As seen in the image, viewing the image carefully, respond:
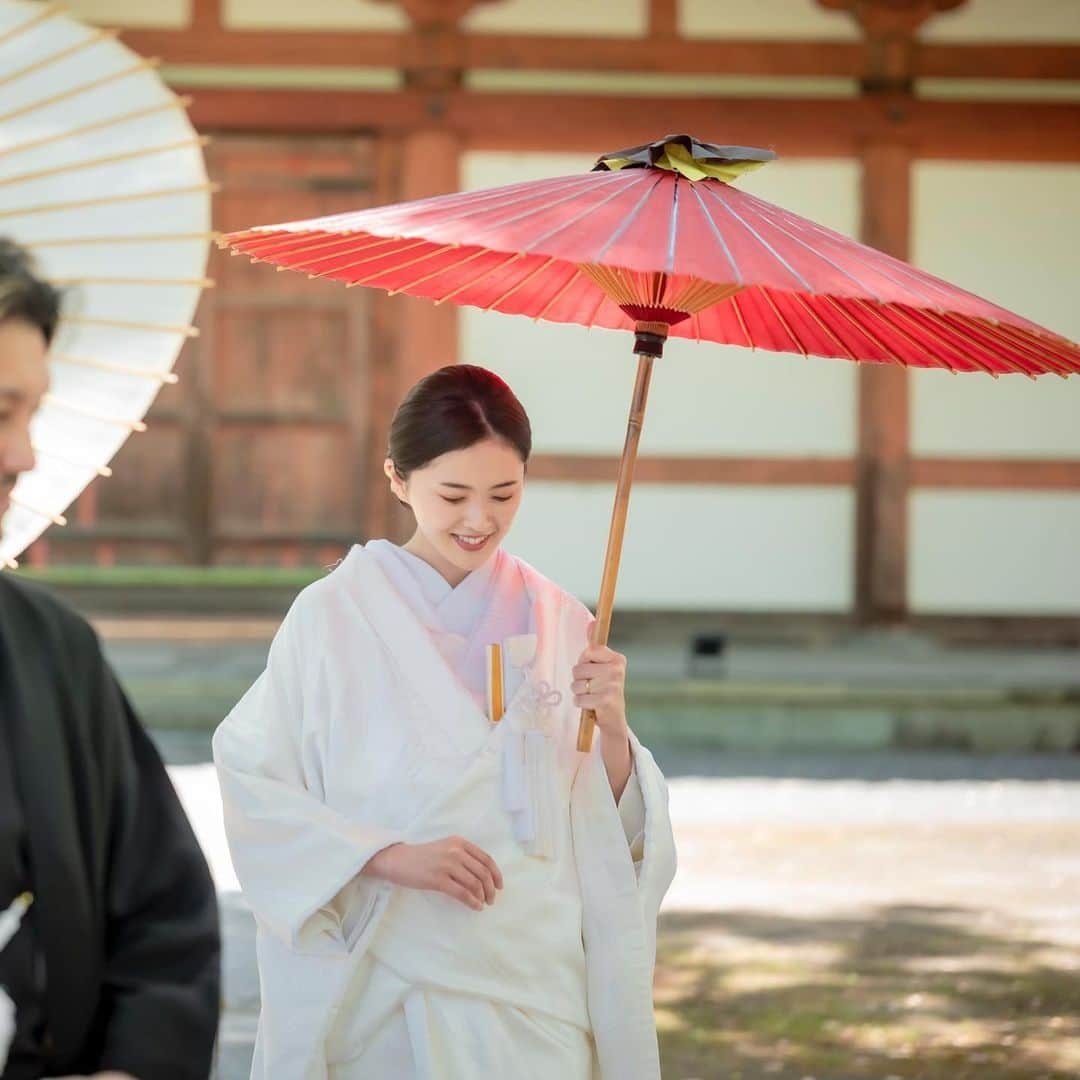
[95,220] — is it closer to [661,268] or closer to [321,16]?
[661,268]

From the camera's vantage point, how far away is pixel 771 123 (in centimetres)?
1158

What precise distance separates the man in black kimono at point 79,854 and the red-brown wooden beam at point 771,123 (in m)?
9.93

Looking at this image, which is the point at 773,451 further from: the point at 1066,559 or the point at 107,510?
the point at 107,510

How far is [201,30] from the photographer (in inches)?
462

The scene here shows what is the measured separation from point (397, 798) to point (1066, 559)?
960cm

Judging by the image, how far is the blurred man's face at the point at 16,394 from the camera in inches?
71.0

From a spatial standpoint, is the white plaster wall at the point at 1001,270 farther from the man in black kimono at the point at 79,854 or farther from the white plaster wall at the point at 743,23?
the man in black kimono at the point at 79,854

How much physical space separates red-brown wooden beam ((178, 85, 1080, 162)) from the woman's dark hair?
8810 millimetres

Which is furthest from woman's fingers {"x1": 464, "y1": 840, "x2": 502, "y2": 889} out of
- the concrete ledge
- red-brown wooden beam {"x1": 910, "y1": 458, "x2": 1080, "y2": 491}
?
red-brown wooden beam {"x1": 910, "y1": 458, "x2": 1080, "y2": 491}

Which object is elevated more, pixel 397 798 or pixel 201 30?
pixel 201 30

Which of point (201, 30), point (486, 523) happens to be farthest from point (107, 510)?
point (486, 523)

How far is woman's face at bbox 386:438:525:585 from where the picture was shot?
295 cm

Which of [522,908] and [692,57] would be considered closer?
[522,908]

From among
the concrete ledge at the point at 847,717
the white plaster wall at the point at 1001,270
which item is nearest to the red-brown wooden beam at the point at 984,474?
the white plaster wall at the point at 1001,270
